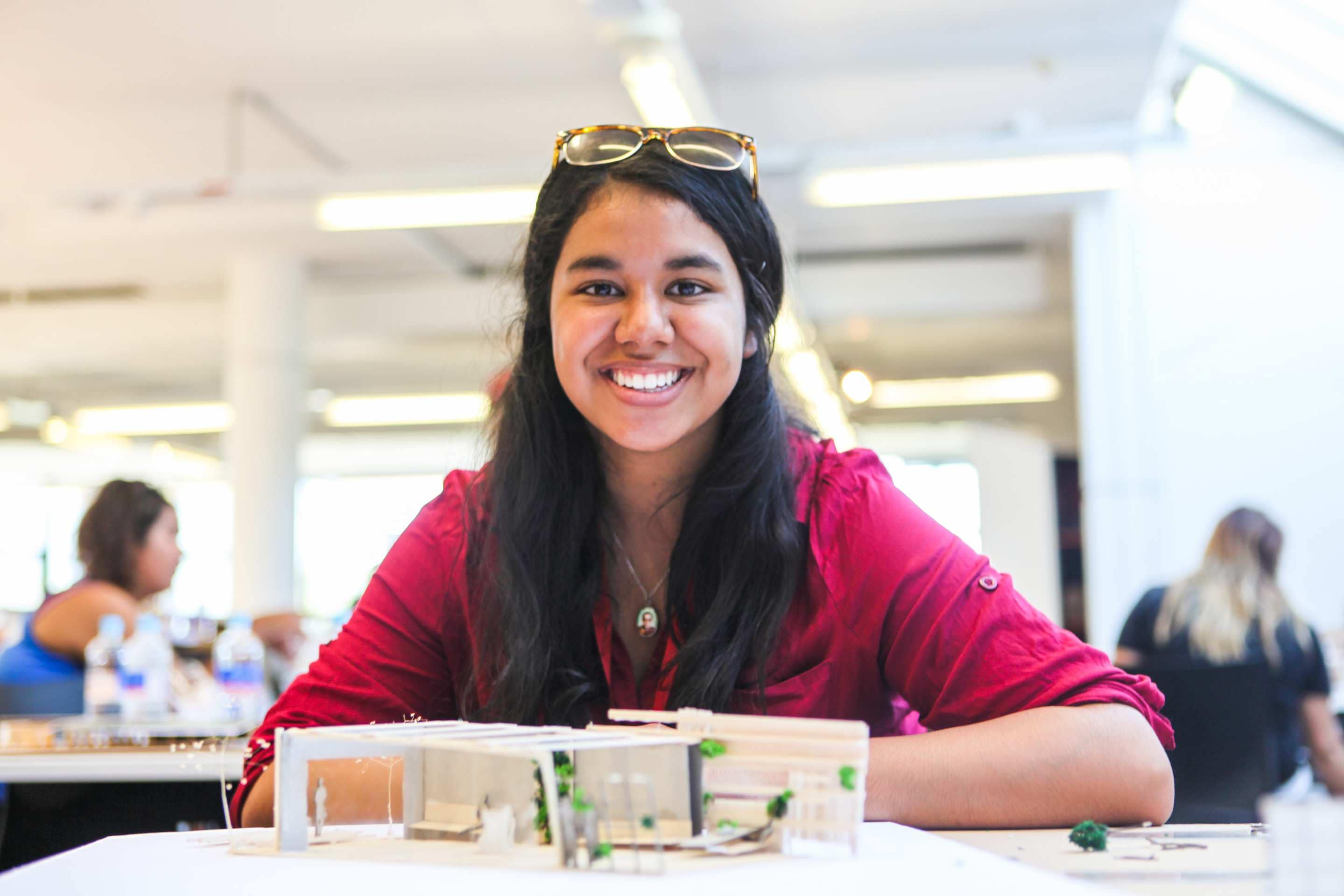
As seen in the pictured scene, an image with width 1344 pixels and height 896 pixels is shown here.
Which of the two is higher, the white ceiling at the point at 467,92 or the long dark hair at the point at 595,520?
the white ceiling at the point at 467,92

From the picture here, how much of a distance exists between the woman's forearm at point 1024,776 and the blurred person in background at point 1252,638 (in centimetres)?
280

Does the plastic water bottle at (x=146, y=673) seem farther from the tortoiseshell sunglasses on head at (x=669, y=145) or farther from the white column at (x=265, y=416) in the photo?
the white column at (x=265, y=416)

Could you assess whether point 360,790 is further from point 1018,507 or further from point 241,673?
point 1018,507

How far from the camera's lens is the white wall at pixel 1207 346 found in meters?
7.27

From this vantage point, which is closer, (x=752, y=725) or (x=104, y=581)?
(x=752, y=725)

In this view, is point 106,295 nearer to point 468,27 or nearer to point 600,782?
point 468,27

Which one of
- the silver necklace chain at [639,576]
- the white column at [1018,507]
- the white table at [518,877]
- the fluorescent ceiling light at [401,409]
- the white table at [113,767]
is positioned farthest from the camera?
the fluorescent ceiling light at [401,409]

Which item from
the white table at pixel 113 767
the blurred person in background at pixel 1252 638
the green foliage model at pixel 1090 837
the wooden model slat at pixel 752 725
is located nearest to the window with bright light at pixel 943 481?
the blurred person in background at pixel 1252 638

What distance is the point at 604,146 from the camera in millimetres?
1400

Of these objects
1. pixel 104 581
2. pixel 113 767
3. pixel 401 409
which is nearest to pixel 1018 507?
pixel 401 409

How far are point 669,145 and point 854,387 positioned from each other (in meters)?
9.04

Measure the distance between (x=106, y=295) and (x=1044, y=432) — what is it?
9.03m

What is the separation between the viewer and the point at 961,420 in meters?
14.2

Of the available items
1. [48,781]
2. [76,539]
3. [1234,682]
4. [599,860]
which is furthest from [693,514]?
[76,539]
